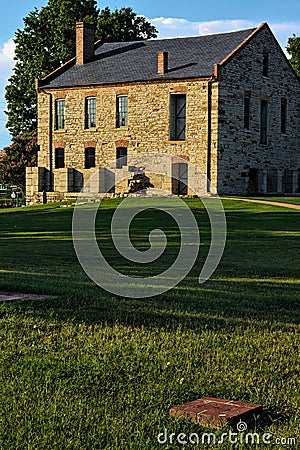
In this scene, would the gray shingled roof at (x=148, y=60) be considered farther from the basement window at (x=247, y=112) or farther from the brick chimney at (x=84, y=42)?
→ the basement window at (x=247, y=112)

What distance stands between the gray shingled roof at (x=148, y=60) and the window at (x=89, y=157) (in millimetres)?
3892

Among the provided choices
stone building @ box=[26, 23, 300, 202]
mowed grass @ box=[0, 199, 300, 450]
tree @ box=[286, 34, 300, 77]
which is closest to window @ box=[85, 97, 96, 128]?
stone building @ box=[26, 23, 300, 202]

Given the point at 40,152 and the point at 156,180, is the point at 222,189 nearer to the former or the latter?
the point at 156,180

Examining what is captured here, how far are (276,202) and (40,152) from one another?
1903 cm

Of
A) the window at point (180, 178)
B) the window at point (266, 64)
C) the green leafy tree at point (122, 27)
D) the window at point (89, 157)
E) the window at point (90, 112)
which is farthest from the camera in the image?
the green leafy tree at point (122, 27)

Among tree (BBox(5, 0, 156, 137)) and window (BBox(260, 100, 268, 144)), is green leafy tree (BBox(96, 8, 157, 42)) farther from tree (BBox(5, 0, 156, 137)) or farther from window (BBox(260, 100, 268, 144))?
window (BBox(260, 100, 268, 144))

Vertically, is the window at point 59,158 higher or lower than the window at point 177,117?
lower

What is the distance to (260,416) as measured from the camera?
17.7 ft

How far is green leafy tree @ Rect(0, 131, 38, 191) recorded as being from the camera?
5812cm

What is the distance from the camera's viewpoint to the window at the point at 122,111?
45.9 m

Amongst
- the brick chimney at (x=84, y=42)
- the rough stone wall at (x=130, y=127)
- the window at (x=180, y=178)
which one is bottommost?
the window at (x=180, y=178)

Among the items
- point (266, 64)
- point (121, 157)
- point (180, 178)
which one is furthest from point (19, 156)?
point (266, 64)

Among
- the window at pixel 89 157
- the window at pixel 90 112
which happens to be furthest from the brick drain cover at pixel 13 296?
the window at pixel 90 112

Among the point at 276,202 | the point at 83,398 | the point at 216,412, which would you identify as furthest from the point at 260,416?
the point at 276,202
